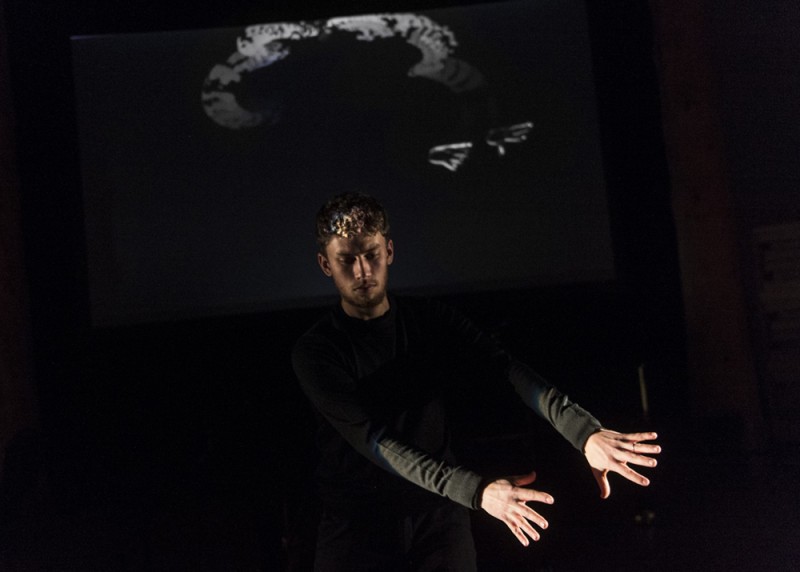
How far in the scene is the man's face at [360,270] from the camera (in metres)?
1.96

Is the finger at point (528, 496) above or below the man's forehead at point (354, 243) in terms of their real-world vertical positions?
below

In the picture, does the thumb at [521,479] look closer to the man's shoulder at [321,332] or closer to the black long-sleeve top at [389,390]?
the black long-sleeve top at [389,390]

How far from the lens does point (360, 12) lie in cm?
452

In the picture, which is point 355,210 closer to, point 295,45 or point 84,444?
point 295,45

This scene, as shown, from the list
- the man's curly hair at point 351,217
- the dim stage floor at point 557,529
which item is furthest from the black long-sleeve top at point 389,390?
the dim stage floor at point 557,529

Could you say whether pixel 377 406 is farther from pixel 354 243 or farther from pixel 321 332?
pixel 354 243

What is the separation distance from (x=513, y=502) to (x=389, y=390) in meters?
0.58

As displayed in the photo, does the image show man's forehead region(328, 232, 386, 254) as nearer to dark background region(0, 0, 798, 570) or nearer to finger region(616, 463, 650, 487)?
finger region(616, 463, 650, 487)

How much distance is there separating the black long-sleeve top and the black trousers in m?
0.05

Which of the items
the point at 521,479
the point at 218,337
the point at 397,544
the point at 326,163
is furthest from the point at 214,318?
the point at 521,479

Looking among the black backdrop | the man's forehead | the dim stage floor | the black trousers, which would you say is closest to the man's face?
the man's forehead

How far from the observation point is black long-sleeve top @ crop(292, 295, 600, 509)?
1831mm

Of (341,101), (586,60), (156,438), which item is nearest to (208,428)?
(156,438)

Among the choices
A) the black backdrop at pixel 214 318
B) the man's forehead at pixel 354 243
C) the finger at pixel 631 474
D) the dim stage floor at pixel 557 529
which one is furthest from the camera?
the black backdrop at pixel 214 318
